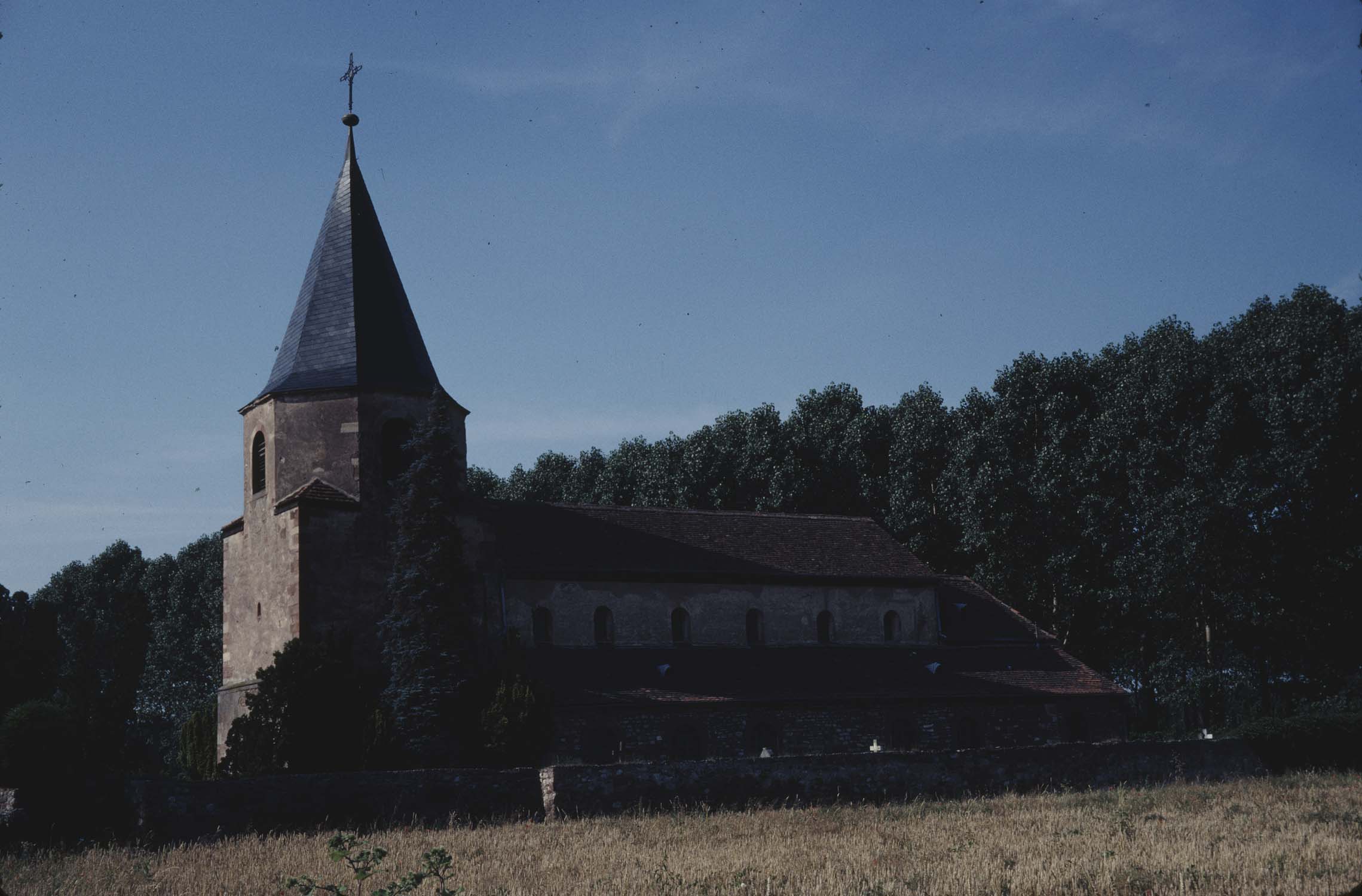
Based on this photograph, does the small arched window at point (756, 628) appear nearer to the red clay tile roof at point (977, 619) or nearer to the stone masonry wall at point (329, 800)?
the red clay tile roof at point (977, 619)

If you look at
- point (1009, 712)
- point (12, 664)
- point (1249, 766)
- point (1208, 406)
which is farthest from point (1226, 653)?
point (12, 664)

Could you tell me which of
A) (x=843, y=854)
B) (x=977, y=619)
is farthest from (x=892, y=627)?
(x=843, y=854)

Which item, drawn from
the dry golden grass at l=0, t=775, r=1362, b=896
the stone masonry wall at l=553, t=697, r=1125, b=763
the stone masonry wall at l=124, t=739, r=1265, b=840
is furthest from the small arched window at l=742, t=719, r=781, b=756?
the dry golden grass at l=0, t=775, r=1362, b=896

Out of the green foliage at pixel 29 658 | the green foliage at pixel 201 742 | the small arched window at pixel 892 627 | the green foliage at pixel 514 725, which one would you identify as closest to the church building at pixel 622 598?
the small arched window at pixel 892 627

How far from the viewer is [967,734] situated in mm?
41656

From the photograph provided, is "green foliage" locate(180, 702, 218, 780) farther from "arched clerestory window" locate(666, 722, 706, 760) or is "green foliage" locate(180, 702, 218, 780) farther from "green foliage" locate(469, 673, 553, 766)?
"arched clerestory window" locate(666, 722, 706, 760)

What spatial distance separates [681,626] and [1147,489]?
60.2 feet

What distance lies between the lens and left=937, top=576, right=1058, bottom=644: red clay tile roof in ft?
153

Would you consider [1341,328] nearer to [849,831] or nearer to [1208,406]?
[1208,406]

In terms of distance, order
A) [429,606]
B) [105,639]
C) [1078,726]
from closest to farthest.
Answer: [429,606]
[1078,726]
[105,639]

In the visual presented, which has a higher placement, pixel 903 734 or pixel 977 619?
pixel 977 619

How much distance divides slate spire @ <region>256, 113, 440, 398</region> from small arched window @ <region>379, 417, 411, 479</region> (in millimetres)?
950

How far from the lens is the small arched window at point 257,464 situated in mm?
36969

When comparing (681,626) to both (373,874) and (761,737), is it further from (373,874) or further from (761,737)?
(373,874)
